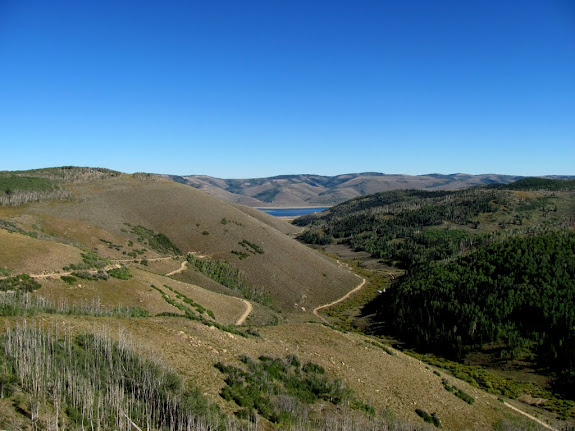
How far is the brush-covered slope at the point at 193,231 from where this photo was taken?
71.8m

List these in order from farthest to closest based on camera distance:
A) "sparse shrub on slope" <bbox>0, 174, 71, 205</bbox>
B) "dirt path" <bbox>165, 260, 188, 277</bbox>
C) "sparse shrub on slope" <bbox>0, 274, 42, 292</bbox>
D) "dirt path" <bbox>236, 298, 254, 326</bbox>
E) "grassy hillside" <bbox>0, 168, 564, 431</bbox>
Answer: "sparse shrub on slope" <bbox>0, 174, 71, 205</bbox> < "dirt path" <bbox>165, 260, 188, 277</bbox> < "dirt path" <bbox>236, 298, 254, 326</bbox> < "sparse shrub on slope" <bbox>0, 274, 42, 292</bbox> < "grassy hillside" <bbox>0, 168, 564, 431</bbox>

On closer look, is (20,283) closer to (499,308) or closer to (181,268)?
(181,268)

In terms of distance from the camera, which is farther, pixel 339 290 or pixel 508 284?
pixel 339 290

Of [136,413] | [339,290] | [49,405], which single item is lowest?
[339,290]

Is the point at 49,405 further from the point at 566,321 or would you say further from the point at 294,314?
the point at 566,321

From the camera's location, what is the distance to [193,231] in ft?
298

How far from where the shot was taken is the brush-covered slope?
236 feet

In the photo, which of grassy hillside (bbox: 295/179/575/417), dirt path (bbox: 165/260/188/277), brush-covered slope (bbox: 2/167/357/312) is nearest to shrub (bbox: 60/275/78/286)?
dirt path (bbox: 165/260/188/277)

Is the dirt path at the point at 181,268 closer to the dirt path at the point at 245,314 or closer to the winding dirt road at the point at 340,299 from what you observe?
the dirt path at the point at 245,314

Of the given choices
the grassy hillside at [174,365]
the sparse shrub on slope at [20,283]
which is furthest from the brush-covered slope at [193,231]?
the sparse shrub on slope at [20,283]

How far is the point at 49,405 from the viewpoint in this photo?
1372cm

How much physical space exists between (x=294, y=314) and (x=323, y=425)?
160 ft

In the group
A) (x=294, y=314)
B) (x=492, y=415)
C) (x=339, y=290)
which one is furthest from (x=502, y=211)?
(x=492, y=415)

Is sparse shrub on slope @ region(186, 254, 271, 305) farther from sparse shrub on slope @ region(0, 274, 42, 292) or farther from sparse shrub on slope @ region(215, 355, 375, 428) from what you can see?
sparse shrub on slope @ region(215, 355, 375, 428)
